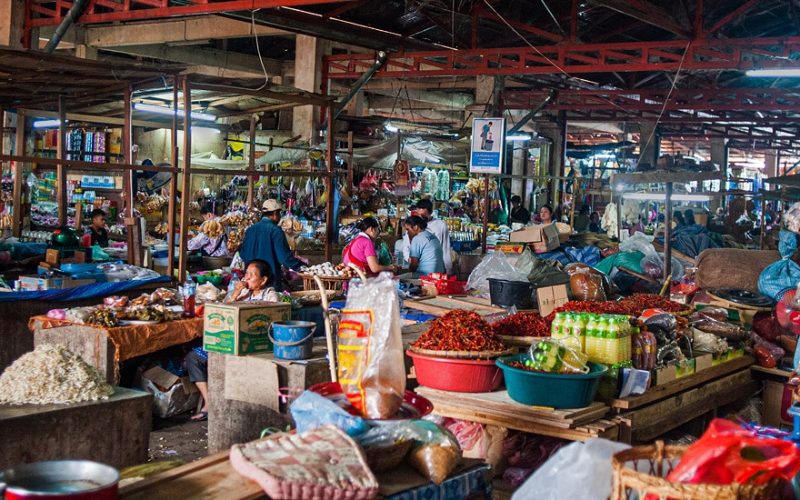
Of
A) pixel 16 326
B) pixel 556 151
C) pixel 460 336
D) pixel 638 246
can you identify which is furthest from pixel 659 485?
pixel 556 151

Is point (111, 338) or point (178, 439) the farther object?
point (178, 439)

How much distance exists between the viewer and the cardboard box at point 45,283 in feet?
26.9

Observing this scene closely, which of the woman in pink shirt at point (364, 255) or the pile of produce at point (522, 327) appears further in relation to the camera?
the woman in pink shirt at point (364, 255)

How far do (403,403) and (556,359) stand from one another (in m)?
1.26

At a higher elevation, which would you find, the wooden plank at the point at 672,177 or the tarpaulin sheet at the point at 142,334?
the wooden plank at the point at 672,177

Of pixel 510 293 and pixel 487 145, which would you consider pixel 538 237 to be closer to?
pixel 487 145

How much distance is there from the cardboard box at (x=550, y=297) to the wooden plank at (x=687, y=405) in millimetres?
1447

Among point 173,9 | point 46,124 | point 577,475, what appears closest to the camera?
point 577,475

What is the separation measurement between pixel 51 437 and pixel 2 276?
16.9 ft

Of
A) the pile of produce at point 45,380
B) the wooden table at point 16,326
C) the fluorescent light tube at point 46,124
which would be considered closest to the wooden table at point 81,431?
the pile of produce at point 45,380

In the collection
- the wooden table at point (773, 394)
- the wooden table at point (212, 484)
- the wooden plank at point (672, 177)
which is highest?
the wooden plank at point (672, 177)

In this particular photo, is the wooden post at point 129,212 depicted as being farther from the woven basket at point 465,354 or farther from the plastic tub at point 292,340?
the woven basket at point 465,354

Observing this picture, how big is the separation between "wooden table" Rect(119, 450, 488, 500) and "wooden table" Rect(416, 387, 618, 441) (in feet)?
4.00

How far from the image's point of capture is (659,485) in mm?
2713
